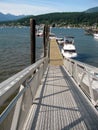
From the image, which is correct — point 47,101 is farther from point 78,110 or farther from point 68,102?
point 78,110

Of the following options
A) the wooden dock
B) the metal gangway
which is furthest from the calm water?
the metal gangway

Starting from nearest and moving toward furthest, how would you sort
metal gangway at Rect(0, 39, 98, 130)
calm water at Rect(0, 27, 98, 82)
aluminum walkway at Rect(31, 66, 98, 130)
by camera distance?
1. metal gangway at Rect(0, 39, 98, 130)
2. aluminum walkway at Rect(31, 66, 98, 130)
3. calm water at Rect(0, 27, 98, 82)

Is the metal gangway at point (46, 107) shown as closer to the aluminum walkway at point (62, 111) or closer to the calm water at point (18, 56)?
the aluminum walkway at point (62, 111)

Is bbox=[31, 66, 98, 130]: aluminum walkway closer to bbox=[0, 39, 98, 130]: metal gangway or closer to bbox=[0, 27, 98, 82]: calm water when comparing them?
bbox=[0, 39, 98, 130]: metal gangway

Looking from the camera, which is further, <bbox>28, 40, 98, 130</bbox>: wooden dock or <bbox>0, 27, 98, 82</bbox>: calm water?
<bbox>0, 27, 98, 82</bbox>: calm water

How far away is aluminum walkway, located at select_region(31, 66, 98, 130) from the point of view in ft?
19.1

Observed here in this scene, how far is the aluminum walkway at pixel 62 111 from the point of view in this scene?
5.82 m

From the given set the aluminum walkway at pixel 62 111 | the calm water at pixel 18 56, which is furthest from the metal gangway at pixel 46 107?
the calm water at pixel 18 56

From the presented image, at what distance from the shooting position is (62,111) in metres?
7.04

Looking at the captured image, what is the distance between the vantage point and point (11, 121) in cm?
441

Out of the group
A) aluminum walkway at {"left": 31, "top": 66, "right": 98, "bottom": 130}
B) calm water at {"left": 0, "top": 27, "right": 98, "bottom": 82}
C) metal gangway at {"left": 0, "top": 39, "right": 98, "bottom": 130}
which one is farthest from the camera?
calm water at {"left": 0, "top": 27, "right": 98, "bottom": 82}

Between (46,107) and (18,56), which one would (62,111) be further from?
(18,56)

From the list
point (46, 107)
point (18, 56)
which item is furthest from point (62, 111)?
point (18, 56)

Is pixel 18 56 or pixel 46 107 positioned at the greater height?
pixel 46 107
